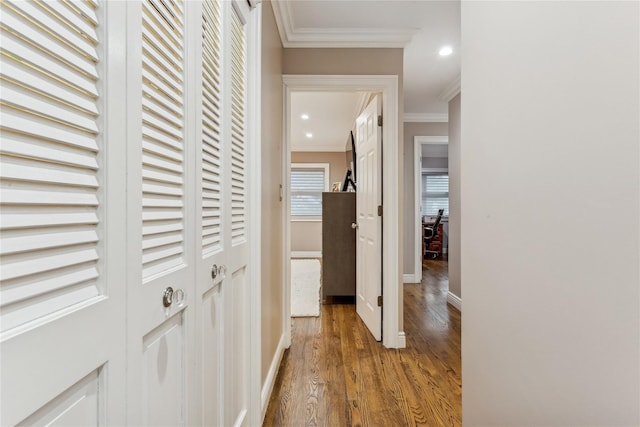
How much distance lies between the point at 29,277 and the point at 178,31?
0.66 metres

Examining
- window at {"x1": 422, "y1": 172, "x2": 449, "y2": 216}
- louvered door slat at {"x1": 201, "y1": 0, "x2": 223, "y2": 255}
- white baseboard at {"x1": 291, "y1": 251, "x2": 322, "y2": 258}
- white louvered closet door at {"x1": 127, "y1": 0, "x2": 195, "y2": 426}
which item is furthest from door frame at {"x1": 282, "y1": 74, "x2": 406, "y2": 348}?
window at {"x1": 422, "y1": 172, "x2": 449, "y2": 216}

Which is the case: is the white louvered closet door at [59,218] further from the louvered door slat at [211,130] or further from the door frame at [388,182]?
the door frame at [388,182]

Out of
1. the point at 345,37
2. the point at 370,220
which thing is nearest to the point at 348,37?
the point at 345,37

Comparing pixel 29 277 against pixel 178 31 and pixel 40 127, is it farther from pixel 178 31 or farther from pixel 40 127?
pixel 178 31

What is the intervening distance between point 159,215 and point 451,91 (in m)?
3.96

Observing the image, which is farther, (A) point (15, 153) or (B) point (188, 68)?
(B) point (188, 68)

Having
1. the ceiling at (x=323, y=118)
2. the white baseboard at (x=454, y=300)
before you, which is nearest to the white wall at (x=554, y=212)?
the white baseboard at (x=454, y=300)

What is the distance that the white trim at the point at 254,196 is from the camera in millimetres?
1517

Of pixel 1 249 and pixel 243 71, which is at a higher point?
pixel 243 71

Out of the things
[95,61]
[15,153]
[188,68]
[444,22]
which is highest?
[444,22]

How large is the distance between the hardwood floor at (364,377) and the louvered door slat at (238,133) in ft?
3.57

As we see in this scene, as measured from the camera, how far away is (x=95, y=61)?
508 millimetres

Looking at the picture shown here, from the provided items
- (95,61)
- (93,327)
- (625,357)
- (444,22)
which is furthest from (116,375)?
(444,22)

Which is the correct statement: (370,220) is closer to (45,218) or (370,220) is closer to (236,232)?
(236,232)
